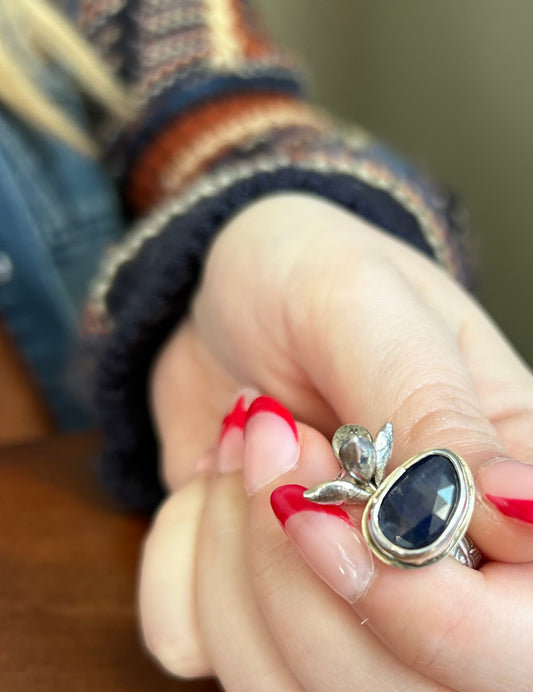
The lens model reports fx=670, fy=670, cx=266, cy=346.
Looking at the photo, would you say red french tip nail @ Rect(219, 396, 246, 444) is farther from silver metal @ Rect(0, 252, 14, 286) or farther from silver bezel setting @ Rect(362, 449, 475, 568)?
silver metal @ Rect(0, 252, 14, 286)

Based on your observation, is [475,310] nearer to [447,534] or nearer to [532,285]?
[447,534]

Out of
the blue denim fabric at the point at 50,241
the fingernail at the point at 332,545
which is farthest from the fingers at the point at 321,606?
the blue denim fabric at the point at 50,241

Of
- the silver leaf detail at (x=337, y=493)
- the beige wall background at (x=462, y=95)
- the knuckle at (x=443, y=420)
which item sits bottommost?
the silver leaf detail at (x=337, y=493)

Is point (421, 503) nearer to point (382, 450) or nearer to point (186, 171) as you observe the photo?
point (382, 450)

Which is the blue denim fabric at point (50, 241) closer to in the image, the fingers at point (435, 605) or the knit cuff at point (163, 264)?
the knit cuff at point (163, 264)

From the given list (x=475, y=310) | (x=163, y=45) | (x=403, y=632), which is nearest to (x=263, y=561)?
(x=403, y=632)

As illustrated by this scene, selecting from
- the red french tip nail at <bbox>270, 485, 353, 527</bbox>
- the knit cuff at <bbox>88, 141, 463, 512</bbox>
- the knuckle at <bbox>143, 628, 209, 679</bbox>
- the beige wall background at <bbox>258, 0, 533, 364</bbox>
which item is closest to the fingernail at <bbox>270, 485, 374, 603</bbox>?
the red french tip nail at <bbox>270, 485, 353, 527</bbox>
